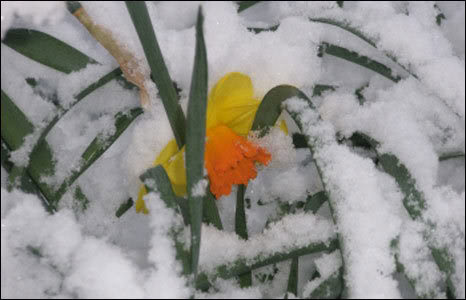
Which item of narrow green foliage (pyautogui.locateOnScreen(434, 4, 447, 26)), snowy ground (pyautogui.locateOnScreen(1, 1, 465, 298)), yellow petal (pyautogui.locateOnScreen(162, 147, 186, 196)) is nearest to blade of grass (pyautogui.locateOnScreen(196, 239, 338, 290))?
snowy ground (pyautogui.locateOnScreen(1, 1, 465, 298))

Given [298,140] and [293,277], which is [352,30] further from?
[293,277]

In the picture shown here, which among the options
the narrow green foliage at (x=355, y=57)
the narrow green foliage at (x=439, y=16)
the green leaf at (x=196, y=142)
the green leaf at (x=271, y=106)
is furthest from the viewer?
the narrow green foliage at (x=439, y=16)

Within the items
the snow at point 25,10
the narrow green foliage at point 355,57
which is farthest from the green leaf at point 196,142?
the narrow green foliage at point 355,57

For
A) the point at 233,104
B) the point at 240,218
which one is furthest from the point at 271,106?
the point at 240,218

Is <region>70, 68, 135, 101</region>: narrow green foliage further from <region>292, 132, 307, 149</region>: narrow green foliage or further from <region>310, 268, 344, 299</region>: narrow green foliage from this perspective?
<region>310, 268, 344, 299</region>: narrow green foliage

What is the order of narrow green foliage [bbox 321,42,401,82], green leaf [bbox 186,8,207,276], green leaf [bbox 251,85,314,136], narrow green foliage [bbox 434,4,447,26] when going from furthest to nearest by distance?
narrow green foliage [bbox 434,4,447,26], narrow green foliage [bbox 321,42,401,82], green leaf [bbox 251,85,314,136], green leaf [bbox 186,8,207,276]

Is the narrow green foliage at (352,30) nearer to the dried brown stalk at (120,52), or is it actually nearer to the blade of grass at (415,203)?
the blade of grass at (415,203)

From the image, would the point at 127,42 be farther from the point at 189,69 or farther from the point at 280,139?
the point at 280,139
